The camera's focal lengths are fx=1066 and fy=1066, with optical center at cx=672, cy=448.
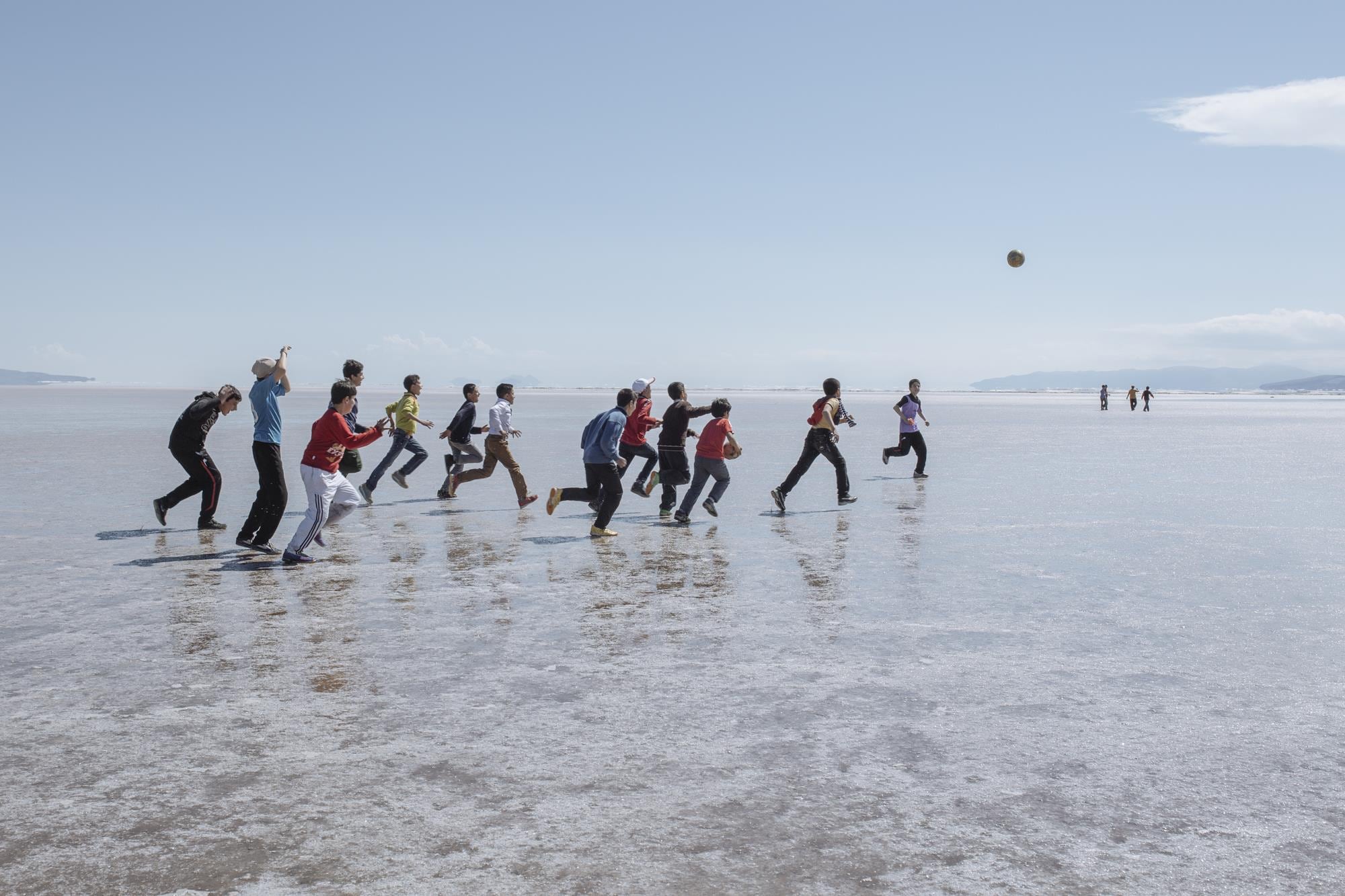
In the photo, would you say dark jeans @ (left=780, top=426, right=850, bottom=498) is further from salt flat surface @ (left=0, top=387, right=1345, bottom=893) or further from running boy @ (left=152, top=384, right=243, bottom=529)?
running boy @ (left=152, top=384, right=243, bottom=529)

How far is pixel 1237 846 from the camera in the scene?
3641 mm

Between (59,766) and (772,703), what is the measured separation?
3.12m

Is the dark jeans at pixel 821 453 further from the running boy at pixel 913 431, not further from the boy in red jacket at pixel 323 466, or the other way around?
the boy in red jacket at pixel 323 466

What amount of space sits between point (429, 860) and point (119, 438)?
2790 cm

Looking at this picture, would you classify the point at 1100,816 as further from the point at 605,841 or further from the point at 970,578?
the point at 970,578

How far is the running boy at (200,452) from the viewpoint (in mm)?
11398

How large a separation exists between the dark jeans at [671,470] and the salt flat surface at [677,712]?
1.74 m

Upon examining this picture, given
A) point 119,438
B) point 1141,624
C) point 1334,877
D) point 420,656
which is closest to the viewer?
point 1334,877

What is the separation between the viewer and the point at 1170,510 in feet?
43.8

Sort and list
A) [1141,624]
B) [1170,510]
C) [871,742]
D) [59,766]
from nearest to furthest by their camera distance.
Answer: [59,766]
[871,742]
[1141,624]
[1170,510]

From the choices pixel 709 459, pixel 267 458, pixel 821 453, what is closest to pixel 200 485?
pixel 267 458

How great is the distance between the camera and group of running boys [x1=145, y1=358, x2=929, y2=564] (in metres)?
9.62

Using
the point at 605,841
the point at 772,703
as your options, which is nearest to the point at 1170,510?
the point at 772,703

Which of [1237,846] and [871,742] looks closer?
[1237,846]
